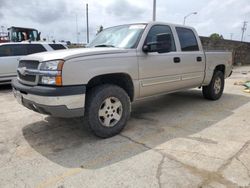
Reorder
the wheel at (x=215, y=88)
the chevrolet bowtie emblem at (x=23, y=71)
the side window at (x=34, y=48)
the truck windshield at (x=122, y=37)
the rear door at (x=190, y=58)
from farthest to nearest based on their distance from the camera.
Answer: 1. the side window at (x=34, y=48)
2. the wheel at (x=215, y=88)
3. the rear door at (x=190, y=58)
4. the truck windshield at (x=122, y=37)
5. the chevrolet bowtie emblem at (x=23, y=71)

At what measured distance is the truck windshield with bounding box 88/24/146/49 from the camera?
166 inches

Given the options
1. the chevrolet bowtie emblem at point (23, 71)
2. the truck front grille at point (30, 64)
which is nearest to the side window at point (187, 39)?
the truck front grille at point (30, 64)

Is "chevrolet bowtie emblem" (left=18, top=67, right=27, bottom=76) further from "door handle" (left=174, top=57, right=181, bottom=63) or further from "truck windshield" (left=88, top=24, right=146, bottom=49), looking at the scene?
"door handle" (left=174, top=57, right=181, bottom=63)

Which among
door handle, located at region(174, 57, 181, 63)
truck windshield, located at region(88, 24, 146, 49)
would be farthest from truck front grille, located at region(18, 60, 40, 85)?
door handle, located at region(174, 57, 181, 63)

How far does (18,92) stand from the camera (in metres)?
3.80

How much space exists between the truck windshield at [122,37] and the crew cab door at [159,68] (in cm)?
19

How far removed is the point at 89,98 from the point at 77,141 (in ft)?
2.46

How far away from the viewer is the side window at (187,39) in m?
5.20

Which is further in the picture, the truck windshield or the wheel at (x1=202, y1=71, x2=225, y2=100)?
the wheel at (x1=202, y1=71, x2=225, y2=100)

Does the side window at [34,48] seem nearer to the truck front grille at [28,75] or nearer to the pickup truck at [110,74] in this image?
the pickup truck at [110,74]

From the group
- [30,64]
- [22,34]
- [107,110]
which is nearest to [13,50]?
[30,64]

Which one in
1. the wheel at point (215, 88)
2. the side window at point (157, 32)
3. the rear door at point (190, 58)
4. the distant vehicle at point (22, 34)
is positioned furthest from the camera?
the distant vehicle at point (22, 34)

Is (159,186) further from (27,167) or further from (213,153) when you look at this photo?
(27,167)

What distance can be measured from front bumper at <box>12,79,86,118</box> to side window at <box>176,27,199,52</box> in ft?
9.12
